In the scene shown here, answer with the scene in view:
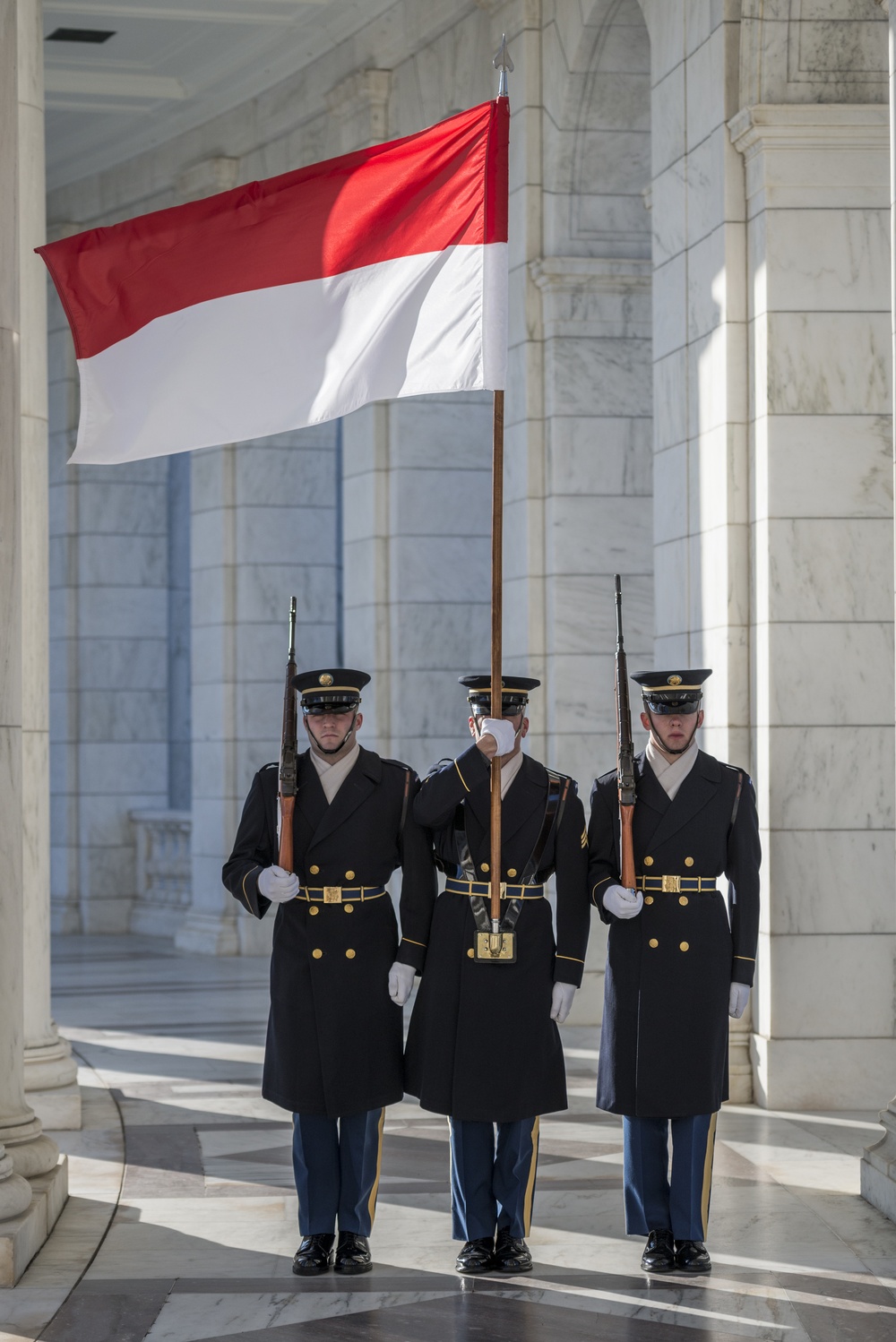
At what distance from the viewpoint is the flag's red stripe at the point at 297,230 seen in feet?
19.3

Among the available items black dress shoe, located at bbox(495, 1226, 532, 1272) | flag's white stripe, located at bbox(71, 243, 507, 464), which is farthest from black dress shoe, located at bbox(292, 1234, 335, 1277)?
flag's white stripe, located at bbox(71, 243, 507, 464)

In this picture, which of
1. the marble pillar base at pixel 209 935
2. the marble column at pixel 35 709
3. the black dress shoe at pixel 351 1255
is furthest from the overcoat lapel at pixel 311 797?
the marble pillar base at pixel 209 935

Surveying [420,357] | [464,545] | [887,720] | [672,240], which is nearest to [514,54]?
[672,240]

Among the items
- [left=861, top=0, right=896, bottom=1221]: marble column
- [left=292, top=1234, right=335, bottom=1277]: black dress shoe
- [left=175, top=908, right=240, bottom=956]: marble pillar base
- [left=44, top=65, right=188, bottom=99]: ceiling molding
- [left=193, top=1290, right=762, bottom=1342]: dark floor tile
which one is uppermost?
[left=44, top=65, right=188, bottom=99]: ceiling molding

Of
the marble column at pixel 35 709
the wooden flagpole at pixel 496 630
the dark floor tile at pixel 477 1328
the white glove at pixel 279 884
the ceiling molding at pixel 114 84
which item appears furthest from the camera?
the ceiling molding at pixel 114 84

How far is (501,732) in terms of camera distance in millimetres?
5582

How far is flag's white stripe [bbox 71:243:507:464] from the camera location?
5.82m

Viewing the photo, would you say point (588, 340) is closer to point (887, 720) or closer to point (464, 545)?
point (464, 545)

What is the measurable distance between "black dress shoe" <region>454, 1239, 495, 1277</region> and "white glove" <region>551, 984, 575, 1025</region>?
74 cm

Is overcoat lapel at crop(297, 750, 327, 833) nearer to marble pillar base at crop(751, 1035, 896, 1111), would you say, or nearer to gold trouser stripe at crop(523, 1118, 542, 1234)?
gold trouser stripe at crop(523, 1118, 542, 1234)

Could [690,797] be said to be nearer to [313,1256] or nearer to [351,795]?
[351,795]

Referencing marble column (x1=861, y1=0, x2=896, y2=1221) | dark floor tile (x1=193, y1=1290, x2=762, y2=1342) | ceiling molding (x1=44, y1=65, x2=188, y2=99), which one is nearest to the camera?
dark floor tile (x1=193, y1=1290, x2=762, y2=1342)

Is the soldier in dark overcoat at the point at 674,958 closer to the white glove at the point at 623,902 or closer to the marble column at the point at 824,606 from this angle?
the white glove at the point at 623,902

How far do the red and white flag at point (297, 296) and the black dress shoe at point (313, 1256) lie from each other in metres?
2.54
